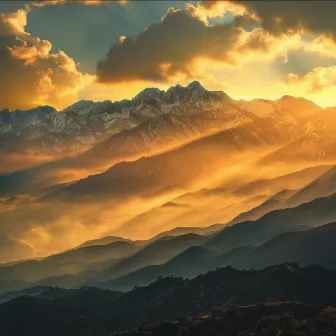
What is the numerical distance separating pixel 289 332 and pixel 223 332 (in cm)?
1727

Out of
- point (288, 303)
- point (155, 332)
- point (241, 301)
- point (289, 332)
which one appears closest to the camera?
point (289, 332)

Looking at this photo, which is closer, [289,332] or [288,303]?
[289,332]

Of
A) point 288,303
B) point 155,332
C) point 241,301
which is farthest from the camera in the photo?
point 241,301

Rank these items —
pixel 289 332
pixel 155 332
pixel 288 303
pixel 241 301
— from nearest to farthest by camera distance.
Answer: pixel 289 332, pixel 155 332, pixel 288 303, pixel 241 301

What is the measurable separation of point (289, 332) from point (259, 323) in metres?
12.4

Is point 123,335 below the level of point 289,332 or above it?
above

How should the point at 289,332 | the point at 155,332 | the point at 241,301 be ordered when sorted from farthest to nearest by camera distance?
the point at 241,301 → the point at 155,332 → the point at 289,332

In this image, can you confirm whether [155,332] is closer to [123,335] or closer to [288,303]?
[123,335]

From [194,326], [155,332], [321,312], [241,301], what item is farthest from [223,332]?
[241,301]

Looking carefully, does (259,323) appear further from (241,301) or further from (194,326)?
(241,301)

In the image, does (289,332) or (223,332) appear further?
(223,332)

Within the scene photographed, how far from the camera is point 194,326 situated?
446 feet

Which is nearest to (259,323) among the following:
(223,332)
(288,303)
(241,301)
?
(223,332)

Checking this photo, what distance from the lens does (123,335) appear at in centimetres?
13350
